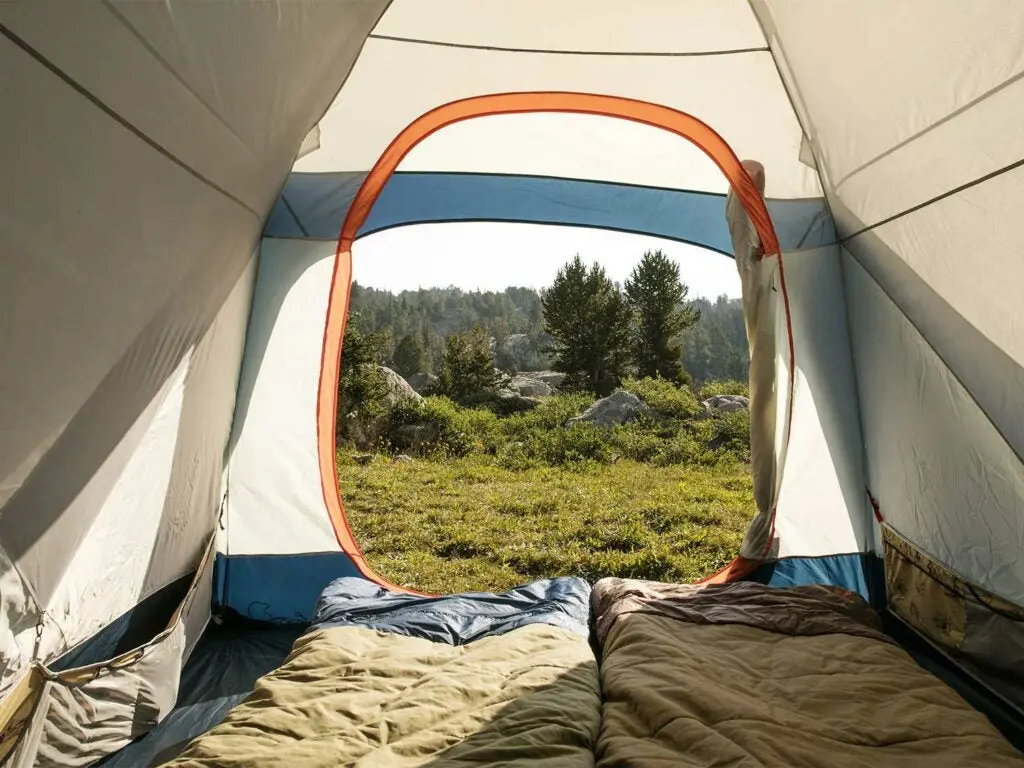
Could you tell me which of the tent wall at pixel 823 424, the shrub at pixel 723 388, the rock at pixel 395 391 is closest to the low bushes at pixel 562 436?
the rock at pixel 395 391

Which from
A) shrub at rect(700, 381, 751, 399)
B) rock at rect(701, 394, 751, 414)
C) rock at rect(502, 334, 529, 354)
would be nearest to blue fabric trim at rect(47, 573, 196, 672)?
rock at rect(701, 394, 751, 414)

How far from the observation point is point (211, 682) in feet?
6.51

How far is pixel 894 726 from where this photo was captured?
54.5 inches

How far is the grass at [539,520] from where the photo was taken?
4.09 meters

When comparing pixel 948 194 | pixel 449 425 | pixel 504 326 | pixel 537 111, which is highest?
pixel 504 326

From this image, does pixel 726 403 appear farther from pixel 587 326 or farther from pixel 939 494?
pixel 939 494

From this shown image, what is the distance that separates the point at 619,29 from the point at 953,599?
182cm

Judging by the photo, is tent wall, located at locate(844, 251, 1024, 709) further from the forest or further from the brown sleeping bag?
the forest

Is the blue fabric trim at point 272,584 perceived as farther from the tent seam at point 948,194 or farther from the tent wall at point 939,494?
the tent seam at point 948,194

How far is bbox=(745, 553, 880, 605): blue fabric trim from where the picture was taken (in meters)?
2.42

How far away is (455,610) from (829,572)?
130 centimetres

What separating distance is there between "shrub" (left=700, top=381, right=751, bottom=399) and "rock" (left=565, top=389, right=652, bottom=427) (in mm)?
1102

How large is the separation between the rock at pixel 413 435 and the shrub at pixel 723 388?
3999 millimetres

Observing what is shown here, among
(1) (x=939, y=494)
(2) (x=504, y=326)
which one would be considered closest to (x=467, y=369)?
(2) (x=504, y=326)
